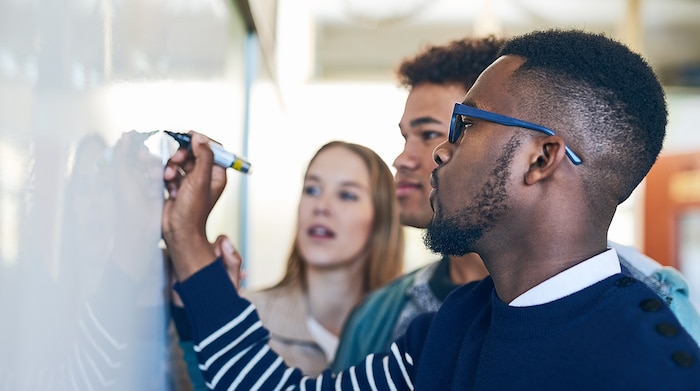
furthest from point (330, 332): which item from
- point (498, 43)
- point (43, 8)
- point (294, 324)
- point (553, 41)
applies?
point (43, 8)

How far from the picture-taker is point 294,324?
6.26 feet

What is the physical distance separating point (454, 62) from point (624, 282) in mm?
872

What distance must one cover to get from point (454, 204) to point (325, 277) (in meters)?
1.15

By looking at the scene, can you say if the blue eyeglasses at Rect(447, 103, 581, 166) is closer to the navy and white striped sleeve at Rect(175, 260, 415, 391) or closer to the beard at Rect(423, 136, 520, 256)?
the beard at Rect(423, 136, 520, 256)

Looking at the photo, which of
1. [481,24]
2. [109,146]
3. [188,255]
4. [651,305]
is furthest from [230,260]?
[481,24]

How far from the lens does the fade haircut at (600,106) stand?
2.94ft

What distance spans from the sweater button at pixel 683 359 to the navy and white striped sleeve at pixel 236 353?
1.49ft

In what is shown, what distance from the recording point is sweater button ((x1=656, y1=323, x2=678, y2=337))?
0.77 meters

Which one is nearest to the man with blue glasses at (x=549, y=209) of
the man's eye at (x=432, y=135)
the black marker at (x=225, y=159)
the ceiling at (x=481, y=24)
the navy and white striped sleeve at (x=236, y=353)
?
the navy and white striped sleeve at (x=236, y=353)

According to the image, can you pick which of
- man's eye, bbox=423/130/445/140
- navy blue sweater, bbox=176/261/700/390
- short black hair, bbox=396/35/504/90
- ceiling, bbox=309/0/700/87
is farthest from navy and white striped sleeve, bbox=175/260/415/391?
ceiling, bbox=309/0/700/87

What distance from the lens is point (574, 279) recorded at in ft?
2.90

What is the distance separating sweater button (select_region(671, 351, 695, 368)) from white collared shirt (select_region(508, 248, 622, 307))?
5.7 inches

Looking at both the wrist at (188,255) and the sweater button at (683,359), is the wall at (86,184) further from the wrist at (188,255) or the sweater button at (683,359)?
the sweater button at (683,359)

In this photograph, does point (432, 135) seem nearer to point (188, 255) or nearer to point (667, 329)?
point (188, 255)
